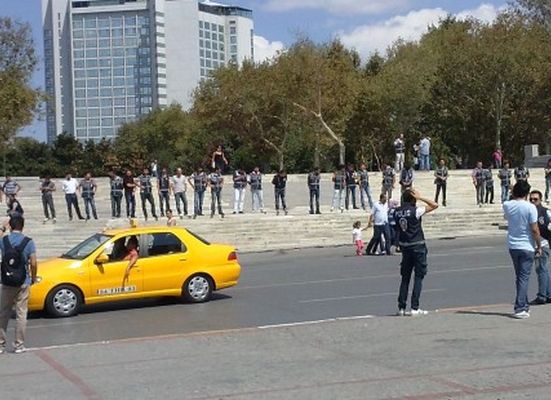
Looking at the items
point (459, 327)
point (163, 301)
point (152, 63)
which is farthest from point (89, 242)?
point (152, 63)

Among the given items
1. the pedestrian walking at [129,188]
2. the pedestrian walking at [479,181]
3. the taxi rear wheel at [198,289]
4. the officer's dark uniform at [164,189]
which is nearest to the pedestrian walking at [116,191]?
the pedestrian walking at [129,188]

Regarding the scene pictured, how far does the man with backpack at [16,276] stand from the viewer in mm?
10133

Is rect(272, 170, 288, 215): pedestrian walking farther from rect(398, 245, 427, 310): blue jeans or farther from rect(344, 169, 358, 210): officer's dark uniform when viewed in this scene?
rect(398, 245, 427, 310): blue jeans

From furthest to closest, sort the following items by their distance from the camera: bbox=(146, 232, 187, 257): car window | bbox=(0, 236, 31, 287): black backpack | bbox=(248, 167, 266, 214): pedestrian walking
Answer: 1. bbox=(248, 167, 266, 214): pedestrian walking
2. bbox=(146, 232, 187, 257): car window
3. bbox=(0, 236, 31, 287): black backpack

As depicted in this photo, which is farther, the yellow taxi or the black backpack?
the yellow taxi

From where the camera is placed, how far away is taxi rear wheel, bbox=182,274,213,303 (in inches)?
588

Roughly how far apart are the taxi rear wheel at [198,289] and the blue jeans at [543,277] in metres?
5.62

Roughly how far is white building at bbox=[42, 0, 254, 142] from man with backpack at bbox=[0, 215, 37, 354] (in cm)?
15094

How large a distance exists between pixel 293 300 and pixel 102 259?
3256mm

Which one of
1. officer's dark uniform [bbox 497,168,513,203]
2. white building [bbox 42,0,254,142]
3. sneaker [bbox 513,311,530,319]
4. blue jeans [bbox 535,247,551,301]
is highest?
white building [bbox 42,0,254,142]

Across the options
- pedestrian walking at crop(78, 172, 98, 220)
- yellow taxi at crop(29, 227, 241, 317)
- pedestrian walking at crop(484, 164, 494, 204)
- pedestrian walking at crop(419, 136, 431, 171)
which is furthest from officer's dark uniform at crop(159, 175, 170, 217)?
pedestrian walking at crop(419, 136, 431, 171)

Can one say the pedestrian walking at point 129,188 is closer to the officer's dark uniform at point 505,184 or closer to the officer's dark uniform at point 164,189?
the officer's dark uniform at point 164,189

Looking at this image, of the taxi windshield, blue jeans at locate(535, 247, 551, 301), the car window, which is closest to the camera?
blue jeans at locate(535, 247, 551, 301)

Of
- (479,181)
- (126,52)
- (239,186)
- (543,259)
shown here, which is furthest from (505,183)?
(126,52)
